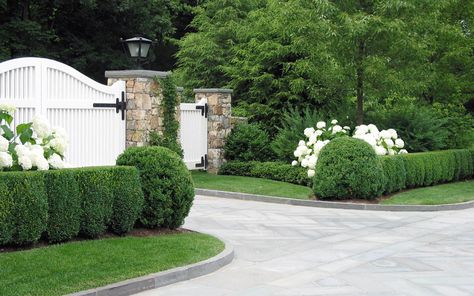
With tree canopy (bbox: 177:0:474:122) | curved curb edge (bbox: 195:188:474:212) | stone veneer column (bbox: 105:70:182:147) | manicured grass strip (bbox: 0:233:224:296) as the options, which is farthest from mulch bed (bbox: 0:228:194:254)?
tree canopy (bbox: 177:0:474:122)

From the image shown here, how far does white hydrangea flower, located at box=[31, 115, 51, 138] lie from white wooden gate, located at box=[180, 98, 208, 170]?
28.7ft

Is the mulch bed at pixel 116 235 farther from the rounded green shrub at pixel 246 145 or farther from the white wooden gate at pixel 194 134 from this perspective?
the rounded green shrub at pixel 246 145

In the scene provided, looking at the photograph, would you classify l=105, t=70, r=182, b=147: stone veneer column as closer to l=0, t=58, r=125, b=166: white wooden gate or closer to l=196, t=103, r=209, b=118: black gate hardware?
l=0, t=58, r=125, b=166: white wooden gate

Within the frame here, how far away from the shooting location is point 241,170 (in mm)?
18125

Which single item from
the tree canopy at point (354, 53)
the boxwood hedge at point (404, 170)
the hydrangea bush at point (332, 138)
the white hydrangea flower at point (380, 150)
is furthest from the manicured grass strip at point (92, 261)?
the tree canopy at point (354, 53)

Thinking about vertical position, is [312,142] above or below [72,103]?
below

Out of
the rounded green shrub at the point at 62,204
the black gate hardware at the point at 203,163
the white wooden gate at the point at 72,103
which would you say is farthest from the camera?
the black gate hardware at the point at 203,163

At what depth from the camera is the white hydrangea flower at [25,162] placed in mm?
7641

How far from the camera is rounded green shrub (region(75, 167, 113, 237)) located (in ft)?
26.4

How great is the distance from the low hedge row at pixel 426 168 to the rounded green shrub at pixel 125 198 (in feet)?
25.4

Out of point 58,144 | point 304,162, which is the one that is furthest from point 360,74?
point 58,144

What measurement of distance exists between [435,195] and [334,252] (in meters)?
7.59

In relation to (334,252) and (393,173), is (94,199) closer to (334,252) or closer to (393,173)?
(334,252)

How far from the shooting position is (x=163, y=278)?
6863mm
